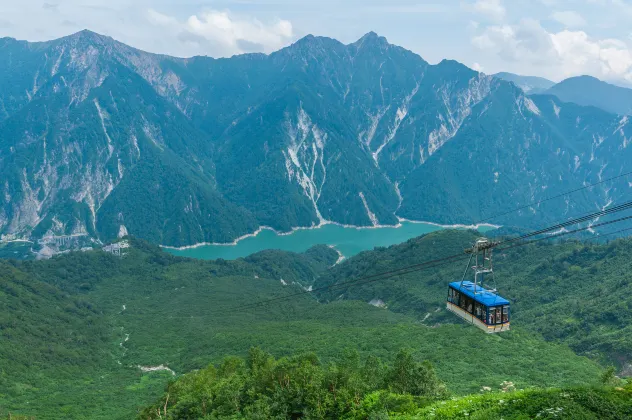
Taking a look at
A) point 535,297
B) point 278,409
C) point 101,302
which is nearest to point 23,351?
point 101,302

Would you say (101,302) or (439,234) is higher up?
(439,234)

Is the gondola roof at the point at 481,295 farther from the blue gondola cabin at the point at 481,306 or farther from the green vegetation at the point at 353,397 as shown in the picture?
the green vegetation at the point at 353,397

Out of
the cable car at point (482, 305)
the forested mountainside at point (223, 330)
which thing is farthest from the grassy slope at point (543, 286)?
the cable car at point (482, 305)

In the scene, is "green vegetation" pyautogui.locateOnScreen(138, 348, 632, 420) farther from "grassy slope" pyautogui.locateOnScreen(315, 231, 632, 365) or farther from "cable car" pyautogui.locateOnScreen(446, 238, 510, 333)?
"grassy slope" pyautogui.locateOnScreen(315, 231, 632, 365)

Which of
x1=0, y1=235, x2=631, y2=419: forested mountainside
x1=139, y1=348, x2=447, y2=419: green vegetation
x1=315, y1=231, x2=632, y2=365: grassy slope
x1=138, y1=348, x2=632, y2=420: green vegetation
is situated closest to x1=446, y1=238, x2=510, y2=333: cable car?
x1=138, y1=348, x2=632, y2=420: green vegetation

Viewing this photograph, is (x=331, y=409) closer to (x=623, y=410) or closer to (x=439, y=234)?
(x=623, y=410)

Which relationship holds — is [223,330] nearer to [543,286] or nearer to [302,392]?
[543,286]

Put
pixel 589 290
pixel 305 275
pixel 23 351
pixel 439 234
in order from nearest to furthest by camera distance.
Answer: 1. pixel 23 351
2. pixel 589 290
3. pixel 439 234
4. pixel 305 275

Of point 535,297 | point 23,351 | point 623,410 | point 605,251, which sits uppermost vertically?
point 605,251
